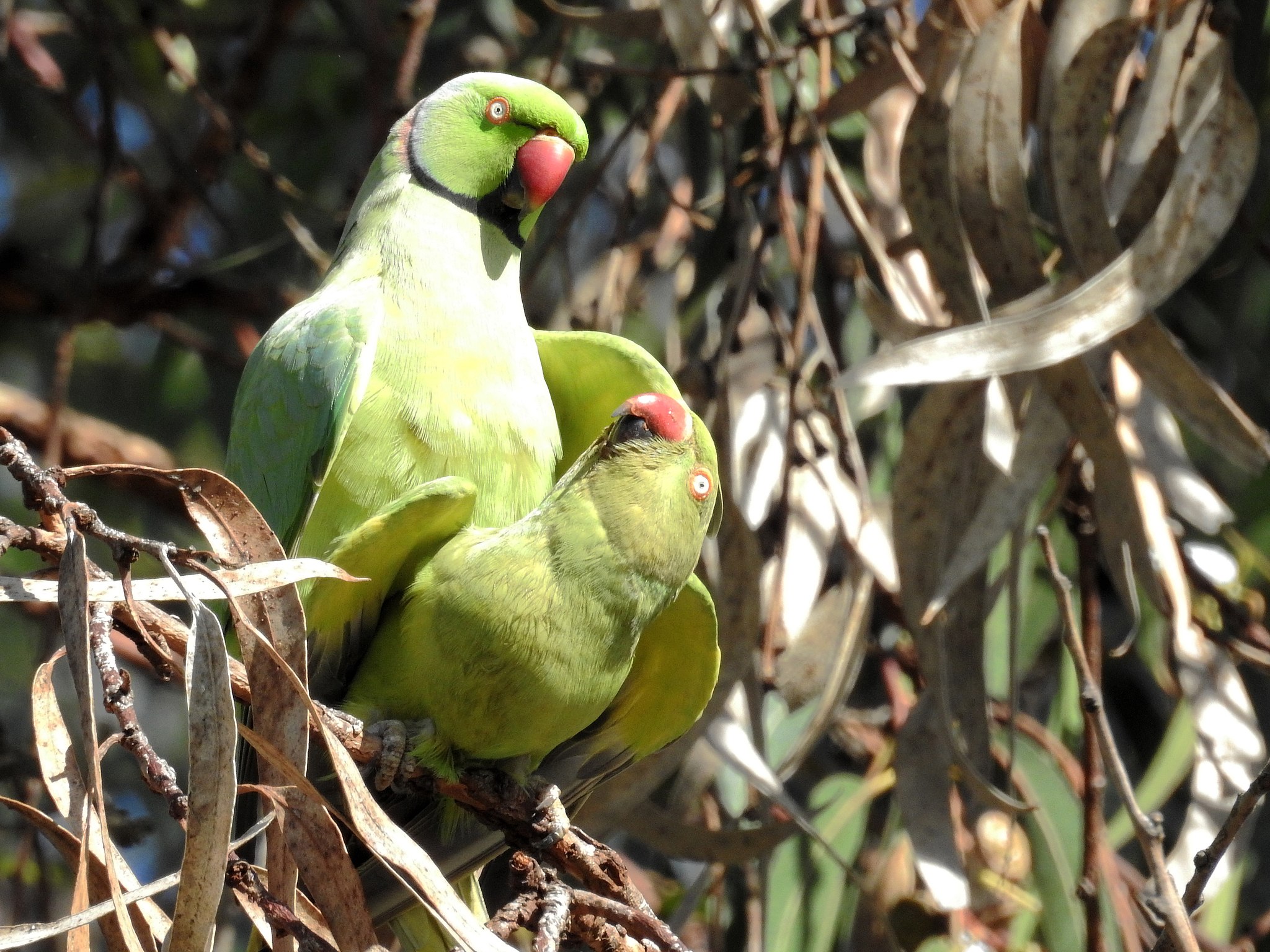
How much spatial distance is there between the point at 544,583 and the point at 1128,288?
95 cm

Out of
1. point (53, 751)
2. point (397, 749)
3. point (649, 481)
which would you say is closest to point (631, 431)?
point (649, 481)

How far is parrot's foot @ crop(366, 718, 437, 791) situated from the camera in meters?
1.53

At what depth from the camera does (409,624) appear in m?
1.54

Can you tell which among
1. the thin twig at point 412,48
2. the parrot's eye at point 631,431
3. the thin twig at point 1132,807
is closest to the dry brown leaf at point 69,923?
the parrot's eye at point 631,431

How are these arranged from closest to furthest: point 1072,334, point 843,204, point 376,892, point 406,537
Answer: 1. point 406,537
2. point 376,892
3. point 1072,334
4. point 843,204

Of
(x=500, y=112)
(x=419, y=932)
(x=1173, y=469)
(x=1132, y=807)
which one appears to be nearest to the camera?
(x=1132, y=807)

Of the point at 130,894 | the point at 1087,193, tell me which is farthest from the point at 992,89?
the point at 130,894

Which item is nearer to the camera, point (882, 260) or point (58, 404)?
point (882, 260)

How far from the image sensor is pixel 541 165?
1897 mm

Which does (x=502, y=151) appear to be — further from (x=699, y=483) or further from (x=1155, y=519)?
(x=1155, y=519)

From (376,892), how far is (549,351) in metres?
0.72

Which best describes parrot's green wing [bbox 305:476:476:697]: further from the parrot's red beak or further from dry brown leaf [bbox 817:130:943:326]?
dry brown leaf [bbox 817:130:943:326]

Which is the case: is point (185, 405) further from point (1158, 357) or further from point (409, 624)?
point (1158, 357)

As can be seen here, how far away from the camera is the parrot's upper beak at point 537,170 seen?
1.90m
